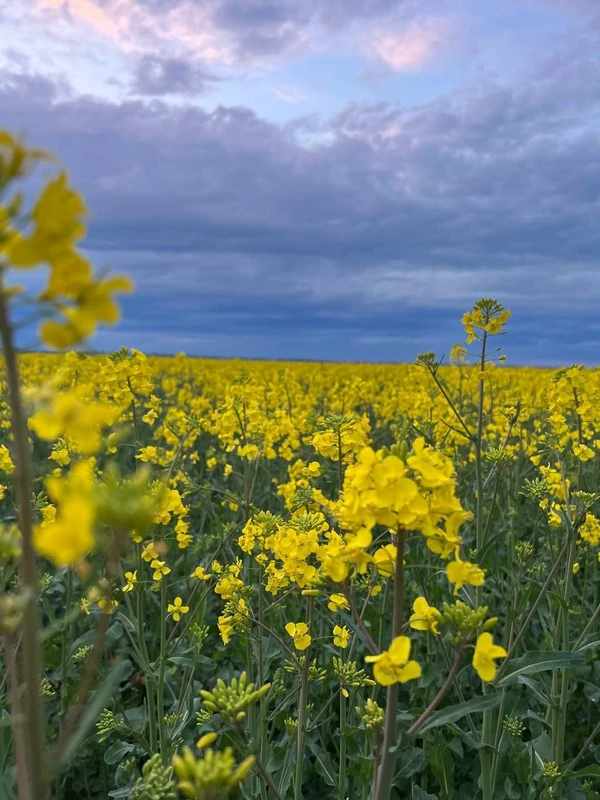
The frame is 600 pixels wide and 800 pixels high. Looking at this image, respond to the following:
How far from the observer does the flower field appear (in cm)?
119

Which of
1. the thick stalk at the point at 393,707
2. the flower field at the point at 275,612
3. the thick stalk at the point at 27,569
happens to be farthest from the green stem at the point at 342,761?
the thick stalk at the point at 27,569

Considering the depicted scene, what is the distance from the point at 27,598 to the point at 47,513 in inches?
114

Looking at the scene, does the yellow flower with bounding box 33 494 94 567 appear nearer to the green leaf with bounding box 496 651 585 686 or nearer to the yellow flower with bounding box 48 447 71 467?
the green leaf with bounding box 496 651 585 686

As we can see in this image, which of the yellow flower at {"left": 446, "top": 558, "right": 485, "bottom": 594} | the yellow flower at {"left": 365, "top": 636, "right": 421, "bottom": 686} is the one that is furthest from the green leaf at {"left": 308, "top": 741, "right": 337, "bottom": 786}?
the yellow flower at {"left": 446, "top": 558, "right": 485, "bottom": 594}

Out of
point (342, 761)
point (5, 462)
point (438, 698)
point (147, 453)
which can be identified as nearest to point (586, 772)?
point (342, 761)

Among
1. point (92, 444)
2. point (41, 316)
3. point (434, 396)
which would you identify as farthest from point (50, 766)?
point (434, 396)

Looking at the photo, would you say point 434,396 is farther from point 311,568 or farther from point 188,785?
point 188,785

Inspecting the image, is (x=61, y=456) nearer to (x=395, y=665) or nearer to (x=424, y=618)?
(x=424, y=618)

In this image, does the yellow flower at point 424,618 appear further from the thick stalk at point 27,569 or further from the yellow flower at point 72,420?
the yellow flower at point 72,420

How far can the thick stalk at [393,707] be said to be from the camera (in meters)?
1.81

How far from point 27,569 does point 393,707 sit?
1.11 metres

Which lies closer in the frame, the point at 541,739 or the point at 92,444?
the point at 92,444

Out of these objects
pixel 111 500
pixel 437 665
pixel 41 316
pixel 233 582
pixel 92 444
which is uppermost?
pixel 41 316

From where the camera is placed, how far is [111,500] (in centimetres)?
117
